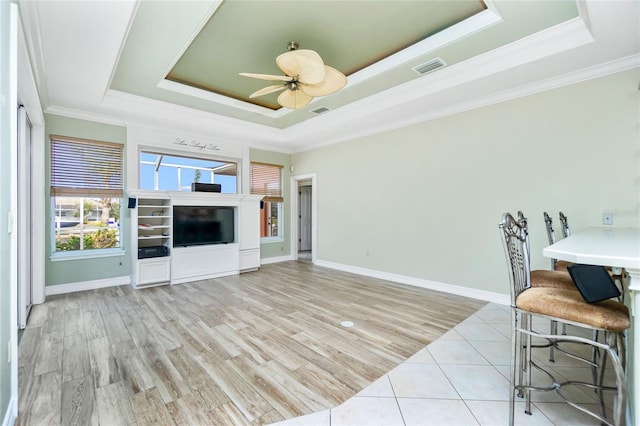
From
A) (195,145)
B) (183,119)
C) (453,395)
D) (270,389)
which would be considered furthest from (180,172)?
(453,395)

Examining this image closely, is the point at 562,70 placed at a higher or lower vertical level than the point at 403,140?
higher

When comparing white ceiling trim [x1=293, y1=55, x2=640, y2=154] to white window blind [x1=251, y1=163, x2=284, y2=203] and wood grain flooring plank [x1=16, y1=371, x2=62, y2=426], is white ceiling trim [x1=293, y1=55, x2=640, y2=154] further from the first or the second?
wood grain flooring plank [x1=16, y1=371, x2=62, y2=426]

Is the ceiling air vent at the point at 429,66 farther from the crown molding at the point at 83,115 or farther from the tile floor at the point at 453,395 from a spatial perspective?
the crown molding at the point at 83,115

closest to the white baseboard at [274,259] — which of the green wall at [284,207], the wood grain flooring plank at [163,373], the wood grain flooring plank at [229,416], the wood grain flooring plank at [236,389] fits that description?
the green wall at [284,207]

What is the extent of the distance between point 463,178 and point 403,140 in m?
1.26

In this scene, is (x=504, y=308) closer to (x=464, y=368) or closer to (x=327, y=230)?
(x=464, y=368)

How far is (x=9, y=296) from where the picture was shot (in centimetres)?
169

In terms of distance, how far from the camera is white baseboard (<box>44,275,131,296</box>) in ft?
14.1

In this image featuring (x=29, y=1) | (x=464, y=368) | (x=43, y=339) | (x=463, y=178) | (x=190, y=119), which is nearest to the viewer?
(x=29, y=1)

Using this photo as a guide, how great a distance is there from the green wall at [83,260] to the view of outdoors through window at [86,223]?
0.39 ft

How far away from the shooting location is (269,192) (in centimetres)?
704

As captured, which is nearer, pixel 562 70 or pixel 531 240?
pixel 562 70

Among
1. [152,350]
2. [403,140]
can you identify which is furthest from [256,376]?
[403,140]

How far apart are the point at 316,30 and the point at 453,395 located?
3.52 m
